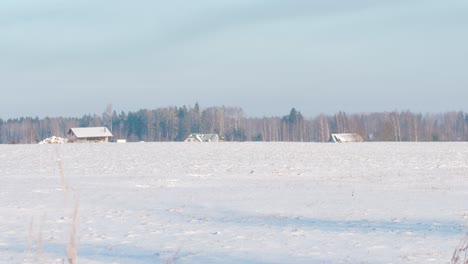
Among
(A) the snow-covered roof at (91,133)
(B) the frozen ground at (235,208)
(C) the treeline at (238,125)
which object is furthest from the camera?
(C) the treeline at (238,125)

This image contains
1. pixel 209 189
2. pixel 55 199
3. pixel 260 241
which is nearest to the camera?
pixel 260 241

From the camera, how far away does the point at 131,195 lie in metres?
23.8

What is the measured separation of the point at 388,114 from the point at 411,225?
122 metres

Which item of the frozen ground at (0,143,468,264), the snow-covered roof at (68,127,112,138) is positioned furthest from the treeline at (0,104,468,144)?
the frozen ground at (0,143,468,264)

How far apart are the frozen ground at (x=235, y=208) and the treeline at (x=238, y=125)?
84285 mm

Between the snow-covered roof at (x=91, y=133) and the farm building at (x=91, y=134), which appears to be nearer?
the farm building at (x=91, y=134)

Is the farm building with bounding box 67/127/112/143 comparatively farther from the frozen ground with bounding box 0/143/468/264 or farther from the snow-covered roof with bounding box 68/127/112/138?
the frozen ground with bounding box 0/143/468/264

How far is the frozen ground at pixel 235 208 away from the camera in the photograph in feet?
38.0

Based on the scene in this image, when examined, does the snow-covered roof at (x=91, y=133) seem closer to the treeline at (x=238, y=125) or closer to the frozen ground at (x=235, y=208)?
the treeline at (x=238, y=125)

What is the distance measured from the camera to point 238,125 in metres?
136

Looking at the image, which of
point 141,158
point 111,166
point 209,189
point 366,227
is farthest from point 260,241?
point 141,158

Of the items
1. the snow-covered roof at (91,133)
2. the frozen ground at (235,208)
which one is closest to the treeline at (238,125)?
the snow-covered roof at (91,133)

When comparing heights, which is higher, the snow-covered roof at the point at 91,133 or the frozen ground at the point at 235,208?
the snow-covered roof at the point at 91,133

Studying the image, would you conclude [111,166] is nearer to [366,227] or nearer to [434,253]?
[366,227]
